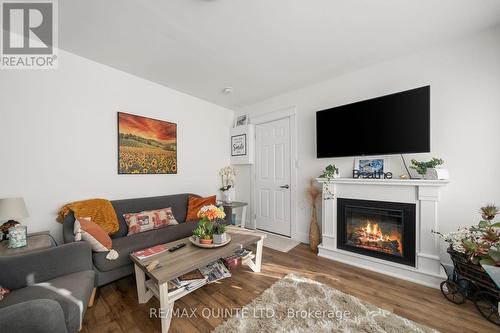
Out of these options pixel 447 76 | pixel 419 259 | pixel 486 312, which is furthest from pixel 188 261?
pixel 447 76

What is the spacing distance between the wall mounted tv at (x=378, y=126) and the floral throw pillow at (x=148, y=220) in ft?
7.62

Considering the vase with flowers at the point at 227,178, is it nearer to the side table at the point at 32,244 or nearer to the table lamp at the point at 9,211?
the side table at the point at 32,244

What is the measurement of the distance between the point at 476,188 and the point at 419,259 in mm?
900

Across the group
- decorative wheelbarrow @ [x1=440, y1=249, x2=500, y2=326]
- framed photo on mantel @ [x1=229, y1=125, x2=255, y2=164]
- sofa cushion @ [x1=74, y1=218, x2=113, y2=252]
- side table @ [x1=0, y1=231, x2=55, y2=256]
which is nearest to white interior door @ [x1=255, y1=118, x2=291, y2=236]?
framed photo on mantel @ [x1=229, y1=125, x2=255, y2=164]

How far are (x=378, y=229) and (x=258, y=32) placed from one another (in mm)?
2622

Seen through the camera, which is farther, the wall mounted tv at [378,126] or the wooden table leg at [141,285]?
the wall mounted tv at [378,126]

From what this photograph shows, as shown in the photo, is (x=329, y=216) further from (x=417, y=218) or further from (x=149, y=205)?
(x=149, y=205)

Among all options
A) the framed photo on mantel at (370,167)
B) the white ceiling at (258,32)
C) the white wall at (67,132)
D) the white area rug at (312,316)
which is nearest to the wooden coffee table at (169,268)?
the white area rug at (312,316)

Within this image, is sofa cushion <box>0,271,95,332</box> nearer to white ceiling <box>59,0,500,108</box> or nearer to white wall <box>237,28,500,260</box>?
white ceiling <box>59,0,500,108</box>

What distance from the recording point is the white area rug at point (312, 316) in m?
1.42

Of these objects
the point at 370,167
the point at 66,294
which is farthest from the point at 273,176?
the point at 66,294

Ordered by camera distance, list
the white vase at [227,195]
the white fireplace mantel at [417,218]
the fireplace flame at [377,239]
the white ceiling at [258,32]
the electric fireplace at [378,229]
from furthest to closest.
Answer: the white vase at [227,195] < the fireplace flame at [377,239] < the electric fireplace at [378,229] < the white fireplace mantel at [417,218] < the white ceiling at [258,32]

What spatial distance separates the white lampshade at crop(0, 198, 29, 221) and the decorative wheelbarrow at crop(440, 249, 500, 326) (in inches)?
151

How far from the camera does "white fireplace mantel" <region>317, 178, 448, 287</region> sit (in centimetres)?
197
